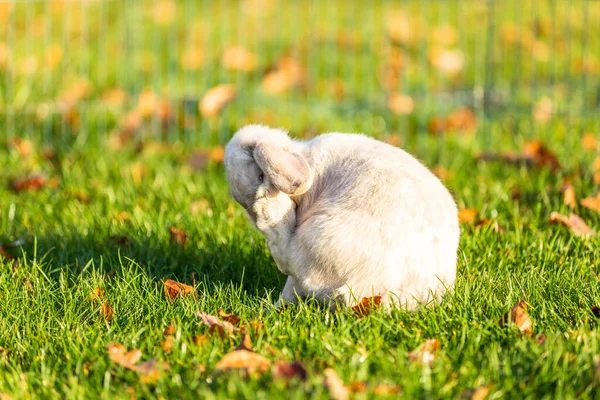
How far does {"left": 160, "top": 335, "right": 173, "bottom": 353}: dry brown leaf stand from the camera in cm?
271

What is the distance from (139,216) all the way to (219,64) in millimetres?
→ 3323

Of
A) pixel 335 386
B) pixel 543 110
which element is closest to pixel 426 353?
pixel 335 386

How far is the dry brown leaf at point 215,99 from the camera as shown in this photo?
617 centimetres

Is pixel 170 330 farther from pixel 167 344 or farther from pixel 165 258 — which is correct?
pixel 165 258

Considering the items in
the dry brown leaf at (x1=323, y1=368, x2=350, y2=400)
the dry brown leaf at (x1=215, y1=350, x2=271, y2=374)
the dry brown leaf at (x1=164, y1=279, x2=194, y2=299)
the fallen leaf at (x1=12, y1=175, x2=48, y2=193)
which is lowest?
the fallen leaf at (x1=12, y1=175, x2=48, y2=193)

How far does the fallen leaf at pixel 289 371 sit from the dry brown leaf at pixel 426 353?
0.34m

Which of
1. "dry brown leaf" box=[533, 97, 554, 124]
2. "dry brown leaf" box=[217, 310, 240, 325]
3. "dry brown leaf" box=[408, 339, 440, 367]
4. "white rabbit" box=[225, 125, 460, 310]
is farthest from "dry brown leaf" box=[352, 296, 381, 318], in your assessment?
"dry brown leaf" box=[533, 97, 554, 124]

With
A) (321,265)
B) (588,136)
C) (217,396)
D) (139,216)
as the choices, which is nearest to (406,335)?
(321,265)

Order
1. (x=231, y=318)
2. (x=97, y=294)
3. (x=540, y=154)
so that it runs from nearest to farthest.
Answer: (x=231, y=318) → (x=97, y=294) → (x=540, y=154)

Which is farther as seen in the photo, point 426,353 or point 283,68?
point 283,68

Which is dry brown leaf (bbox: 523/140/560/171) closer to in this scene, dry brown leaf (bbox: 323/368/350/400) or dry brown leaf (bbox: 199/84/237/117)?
dry brown leaf (bbox: 199/84/237/117)

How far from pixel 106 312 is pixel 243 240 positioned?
941 millimetres

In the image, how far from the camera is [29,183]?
5000 millimetres

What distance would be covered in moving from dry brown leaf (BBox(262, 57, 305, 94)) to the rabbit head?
3.83m
